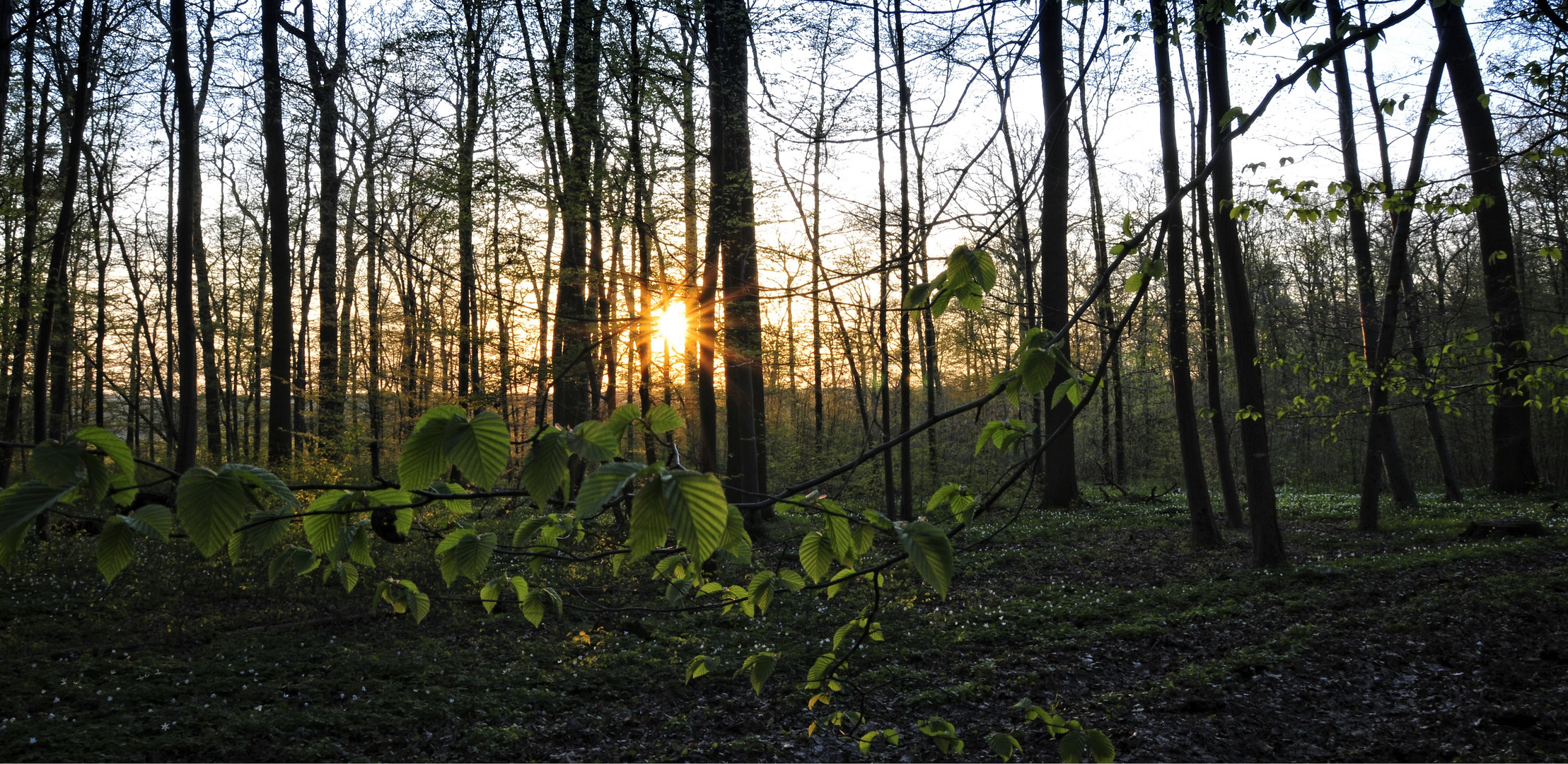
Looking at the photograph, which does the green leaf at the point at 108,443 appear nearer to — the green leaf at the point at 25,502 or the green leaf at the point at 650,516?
the green leaf at the point at 25,502

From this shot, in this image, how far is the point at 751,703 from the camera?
4.87 metres

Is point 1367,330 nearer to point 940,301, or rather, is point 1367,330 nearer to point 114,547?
point 940,301

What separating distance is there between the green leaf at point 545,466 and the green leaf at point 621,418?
0.11m

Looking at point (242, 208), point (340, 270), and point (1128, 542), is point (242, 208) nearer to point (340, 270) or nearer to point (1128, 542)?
point (340, 270)

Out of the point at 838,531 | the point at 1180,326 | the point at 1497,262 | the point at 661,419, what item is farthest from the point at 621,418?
the point at 1497,262

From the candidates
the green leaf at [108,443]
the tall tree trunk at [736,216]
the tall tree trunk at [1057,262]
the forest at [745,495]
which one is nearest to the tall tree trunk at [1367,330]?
the forest at [745,495]

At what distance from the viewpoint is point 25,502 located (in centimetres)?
79

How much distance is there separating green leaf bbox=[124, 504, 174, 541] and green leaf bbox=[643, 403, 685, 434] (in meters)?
0.60

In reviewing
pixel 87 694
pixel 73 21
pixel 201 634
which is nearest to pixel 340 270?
pixel 73 21

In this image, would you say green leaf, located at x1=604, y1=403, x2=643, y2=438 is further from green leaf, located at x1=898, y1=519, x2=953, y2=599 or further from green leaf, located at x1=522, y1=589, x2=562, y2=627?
green leaf, located at x1=522, y1=589, x2=562, y2=627

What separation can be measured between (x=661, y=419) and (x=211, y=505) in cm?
57

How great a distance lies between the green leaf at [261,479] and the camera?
2.87ft

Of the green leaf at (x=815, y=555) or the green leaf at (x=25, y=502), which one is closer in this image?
the green leaf at (x=25, y=502)

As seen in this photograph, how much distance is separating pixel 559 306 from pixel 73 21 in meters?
7.22
